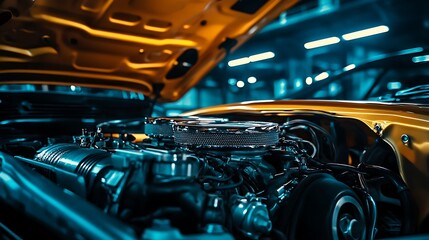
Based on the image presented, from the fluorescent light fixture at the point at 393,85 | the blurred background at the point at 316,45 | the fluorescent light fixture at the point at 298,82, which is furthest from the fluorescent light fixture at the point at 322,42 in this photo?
the fluorescent light fixture at the point at 393,85

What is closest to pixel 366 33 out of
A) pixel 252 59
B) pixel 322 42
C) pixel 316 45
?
pixel 322 42

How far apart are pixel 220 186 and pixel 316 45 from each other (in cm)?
885

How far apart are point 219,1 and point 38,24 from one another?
0.91 m

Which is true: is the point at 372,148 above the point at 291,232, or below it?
above

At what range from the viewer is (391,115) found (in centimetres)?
151

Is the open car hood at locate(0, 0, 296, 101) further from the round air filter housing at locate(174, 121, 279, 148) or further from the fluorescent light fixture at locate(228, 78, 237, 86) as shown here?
the fluorescent light fixture at locate(228, 78, 237, 86)

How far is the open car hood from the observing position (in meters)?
1.98

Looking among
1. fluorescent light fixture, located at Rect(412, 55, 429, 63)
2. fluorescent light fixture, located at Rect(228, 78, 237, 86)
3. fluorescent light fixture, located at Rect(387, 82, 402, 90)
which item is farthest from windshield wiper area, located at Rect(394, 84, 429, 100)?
fluorescent light fixture, located at Rect(228, 78, 237, 86)

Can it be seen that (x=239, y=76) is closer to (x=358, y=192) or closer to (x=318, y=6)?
(x=318, y=6)

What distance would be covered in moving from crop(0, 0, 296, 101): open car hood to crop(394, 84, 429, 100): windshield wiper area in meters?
0.78

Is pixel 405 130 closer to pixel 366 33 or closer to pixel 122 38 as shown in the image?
pixel 122 38

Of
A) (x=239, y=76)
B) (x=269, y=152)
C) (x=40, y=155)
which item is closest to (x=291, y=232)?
(x=269, y=152)

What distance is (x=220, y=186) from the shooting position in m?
1.26

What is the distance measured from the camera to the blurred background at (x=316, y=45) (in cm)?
738
